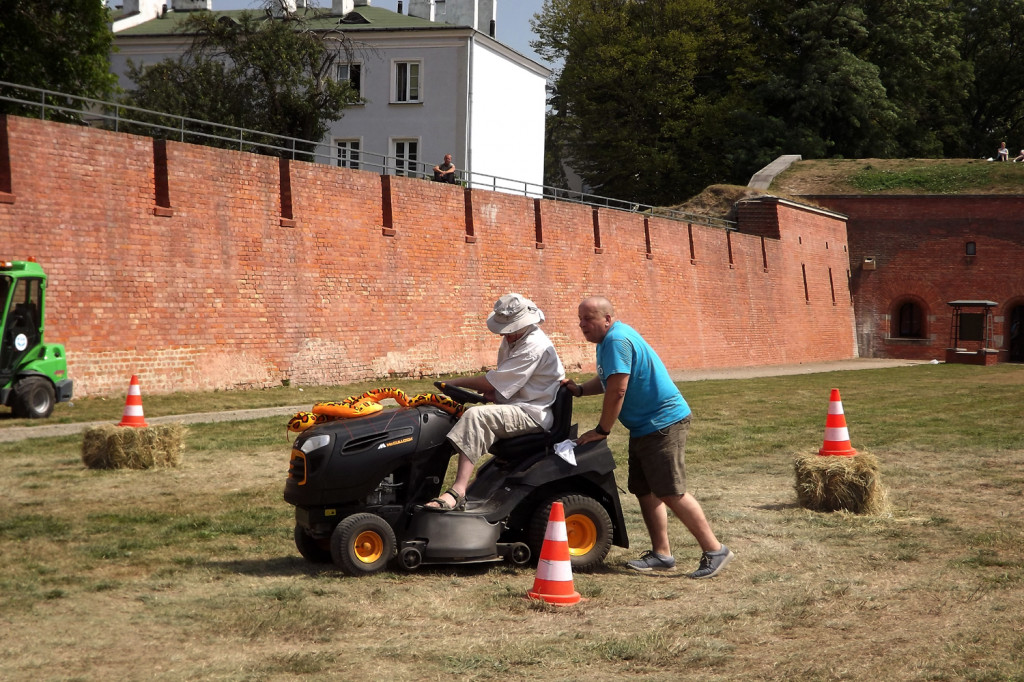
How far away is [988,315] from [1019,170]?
20.9 feet

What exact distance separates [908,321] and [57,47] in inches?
1461

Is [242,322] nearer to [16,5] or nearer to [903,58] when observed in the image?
[16,5]

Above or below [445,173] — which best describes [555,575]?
below

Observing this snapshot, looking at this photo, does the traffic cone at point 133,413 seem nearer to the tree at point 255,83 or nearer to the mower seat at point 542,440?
the mower seat at point 542,440

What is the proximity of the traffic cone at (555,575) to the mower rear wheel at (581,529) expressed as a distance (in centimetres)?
69

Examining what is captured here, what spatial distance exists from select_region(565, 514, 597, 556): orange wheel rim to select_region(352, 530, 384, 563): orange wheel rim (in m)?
1.13

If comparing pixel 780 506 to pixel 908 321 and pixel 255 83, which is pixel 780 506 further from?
pixel 908 321

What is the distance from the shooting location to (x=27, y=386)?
14.8m

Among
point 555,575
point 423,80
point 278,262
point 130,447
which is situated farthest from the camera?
point 423,80

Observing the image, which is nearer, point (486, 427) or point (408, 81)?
point (486, 427)

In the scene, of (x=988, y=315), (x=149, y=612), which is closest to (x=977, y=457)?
(x=149, y=612)

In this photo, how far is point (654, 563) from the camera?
22.5 feet

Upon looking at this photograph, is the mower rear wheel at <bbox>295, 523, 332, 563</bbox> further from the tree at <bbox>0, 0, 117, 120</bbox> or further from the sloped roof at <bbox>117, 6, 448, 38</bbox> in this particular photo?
the sloped roof at <bbox>117, 6, 448, 38</bbox>

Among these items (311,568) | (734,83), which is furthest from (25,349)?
(734,83)
